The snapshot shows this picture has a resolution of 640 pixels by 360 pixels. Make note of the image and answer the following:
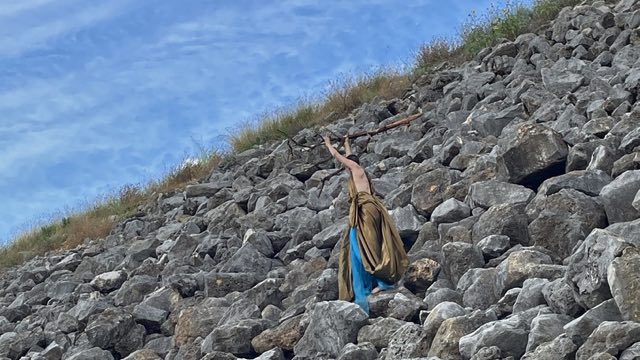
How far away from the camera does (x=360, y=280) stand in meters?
6.92

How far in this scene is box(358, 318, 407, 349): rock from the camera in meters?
5.60

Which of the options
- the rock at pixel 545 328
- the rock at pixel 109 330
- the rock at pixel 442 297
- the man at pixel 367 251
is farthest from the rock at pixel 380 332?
the rock at pixel 109 330

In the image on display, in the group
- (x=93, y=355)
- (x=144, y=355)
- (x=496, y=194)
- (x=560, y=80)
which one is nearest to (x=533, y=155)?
(x=496, y=194)

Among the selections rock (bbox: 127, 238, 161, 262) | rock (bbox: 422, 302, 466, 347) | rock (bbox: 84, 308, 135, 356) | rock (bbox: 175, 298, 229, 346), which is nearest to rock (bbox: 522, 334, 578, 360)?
rock (bbox: 422, 302, 466, 347)

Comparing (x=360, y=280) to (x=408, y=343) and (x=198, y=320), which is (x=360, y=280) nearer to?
(x=198, y=320)

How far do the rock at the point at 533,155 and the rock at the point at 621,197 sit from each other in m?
1.05

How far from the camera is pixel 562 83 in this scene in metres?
10.0

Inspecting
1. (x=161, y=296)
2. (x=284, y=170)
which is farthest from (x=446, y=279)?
(x=284, y=170)

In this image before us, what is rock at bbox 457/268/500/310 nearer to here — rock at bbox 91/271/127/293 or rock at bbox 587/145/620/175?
rock at bbox 587/145/620/175

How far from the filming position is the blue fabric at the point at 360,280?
6.77 meters

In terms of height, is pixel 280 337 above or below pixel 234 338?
below

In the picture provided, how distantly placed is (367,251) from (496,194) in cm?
110

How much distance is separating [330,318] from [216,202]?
643cm

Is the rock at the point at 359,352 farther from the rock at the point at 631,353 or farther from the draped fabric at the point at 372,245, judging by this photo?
the rock at the point at 631,353
